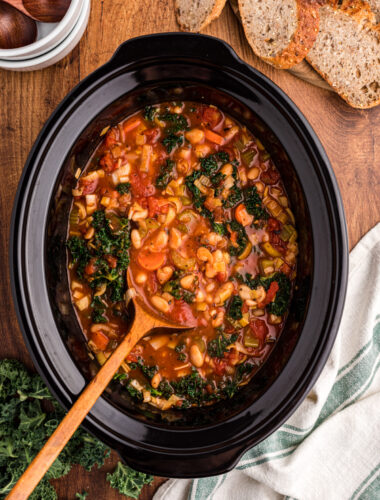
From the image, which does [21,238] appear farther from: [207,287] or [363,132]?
[363,132]

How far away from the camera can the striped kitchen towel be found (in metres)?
3.48

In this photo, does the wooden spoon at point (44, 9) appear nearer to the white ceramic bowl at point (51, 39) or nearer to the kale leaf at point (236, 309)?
the white ceramic bowl at point (51, 39)

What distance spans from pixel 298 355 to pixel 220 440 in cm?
67

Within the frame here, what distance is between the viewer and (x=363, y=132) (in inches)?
141

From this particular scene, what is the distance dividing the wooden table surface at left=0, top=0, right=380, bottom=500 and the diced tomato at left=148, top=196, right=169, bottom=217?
3.10 ft

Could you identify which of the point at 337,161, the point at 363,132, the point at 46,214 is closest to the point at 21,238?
the point at 46,214

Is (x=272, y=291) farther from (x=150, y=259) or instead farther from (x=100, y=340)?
(x=100, y=340)

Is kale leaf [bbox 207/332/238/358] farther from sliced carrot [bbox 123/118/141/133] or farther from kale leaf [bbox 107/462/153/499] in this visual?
sliced carrot [bbox 123/118/141/133]

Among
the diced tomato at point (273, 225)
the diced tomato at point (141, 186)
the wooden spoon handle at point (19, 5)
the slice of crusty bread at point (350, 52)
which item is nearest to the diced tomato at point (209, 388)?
the diced tomato at point (273, 225)

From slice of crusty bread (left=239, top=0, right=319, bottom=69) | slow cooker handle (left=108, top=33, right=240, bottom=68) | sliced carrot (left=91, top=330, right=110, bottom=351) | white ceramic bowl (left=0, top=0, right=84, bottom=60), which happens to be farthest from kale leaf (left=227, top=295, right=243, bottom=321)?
white ceramic bowl (left=0, top=0, right=84, bottom=60)

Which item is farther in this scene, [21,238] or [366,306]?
[366,306]

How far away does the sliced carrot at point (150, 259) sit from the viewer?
318cm

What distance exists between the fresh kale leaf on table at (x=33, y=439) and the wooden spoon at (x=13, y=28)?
202 cm

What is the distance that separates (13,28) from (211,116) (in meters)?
1.33
